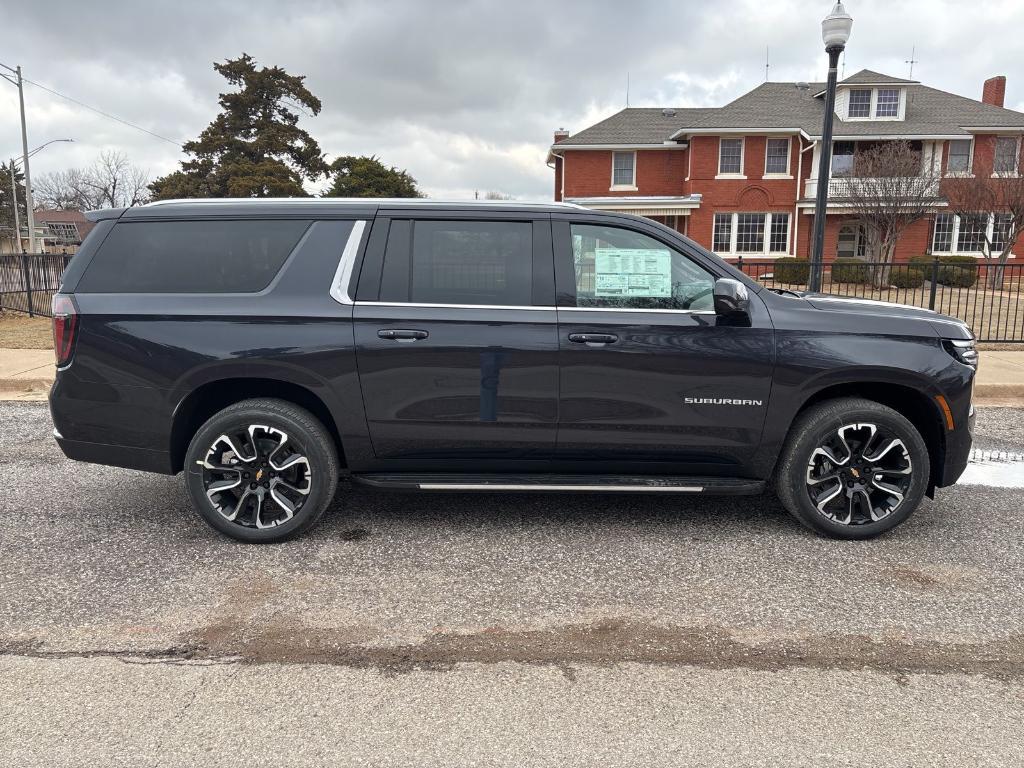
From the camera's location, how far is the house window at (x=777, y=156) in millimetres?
31031

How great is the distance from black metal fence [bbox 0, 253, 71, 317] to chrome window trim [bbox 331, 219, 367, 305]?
42.6 ft

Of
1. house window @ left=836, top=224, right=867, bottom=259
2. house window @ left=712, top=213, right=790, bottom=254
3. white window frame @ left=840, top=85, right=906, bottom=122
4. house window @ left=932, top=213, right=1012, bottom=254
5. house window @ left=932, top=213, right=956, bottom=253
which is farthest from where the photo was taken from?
house window @ left=836, top=224, right=867, bottom=259

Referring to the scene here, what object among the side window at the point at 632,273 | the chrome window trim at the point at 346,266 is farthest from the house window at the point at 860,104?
the chrome window trim at the point at 346,266

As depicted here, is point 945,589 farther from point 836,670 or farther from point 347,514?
point 347,514

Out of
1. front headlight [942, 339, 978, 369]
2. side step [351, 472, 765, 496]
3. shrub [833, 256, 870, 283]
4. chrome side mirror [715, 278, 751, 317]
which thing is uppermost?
shrub [833, 256, 870, 283]

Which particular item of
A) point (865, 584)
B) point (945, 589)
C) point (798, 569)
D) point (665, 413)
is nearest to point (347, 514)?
point (665, 413)

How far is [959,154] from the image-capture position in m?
31.1

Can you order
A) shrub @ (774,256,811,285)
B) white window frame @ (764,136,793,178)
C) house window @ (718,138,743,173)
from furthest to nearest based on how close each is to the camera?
house window @ (718,138,743,173)
white window frame @ (764,136,793,178)
shrub @ (774,256,811,285)

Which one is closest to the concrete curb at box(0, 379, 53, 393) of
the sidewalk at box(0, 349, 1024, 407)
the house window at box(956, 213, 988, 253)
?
the sidewalk at box(0, 349, 1024, 407)

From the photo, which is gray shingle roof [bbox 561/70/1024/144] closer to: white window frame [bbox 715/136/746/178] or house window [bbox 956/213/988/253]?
white window frame [bbox 715/136/746/178]

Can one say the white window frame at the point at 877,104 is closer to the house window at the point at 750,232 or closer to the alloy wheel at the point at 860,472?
the house window at the point at 750,232

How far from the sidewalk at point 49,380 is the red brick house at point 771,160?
69.2ft

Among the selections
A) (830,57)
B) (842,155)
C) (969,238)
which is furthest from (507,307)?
(969,238)

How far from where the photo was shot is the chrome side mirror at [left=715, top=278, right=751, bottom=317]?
153 inches
